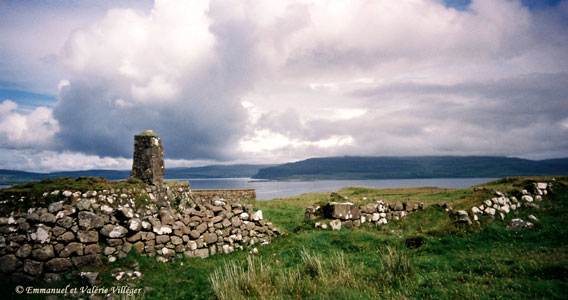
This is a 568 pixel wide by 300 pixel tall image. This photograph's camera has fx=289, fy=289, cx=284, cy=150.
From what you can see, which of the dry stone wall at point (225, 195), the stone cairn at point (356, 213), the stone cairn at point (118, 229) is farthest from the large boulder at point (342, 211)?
the dry stone wall at point (225, 195)

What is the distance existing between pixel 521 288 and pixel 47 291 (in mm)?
12522

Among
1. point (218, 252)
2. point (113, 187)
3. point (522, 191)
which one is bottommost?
point (218, 252)

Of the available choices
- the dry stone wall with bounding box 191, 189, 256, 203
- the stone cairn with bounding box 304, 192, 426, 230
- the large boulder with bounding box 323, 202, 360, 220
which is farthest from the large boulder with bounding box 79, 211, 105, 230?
the dry stone wall with bounding box 191, 189, 256, 203

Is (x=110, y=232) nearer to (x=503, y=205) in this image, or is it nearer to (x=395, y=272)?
(x=395, y=272)

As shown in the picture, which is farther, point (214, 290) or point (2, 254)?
point (2, 254)

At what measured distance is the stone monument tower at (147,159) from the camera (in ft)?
51.9

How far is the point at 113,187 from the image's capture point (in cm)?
1303

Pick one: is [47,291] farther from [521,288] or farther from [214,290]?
[521,288]

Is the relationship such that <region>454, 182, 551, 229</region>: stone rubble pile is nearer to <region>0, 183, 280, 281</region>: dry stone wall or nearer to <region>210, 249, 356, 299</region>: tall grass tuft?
<region>210, 249, 356, 299</region>: tall grass tuft

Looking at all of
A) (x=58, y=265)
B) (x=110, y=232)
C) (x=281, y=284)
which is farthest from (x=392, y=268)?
(x=58, y=265)

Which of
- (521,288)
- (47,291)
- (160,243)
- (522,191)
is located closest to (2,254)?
(47,291)

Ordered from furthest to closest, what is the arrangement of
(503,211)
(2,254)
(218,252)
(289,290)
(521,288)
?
(503,211) → (218,252) → (2,254) → (289,290) → (521,288)

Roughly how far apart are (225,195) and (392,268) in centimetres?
2754

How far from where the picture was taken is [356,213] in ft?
54.6
